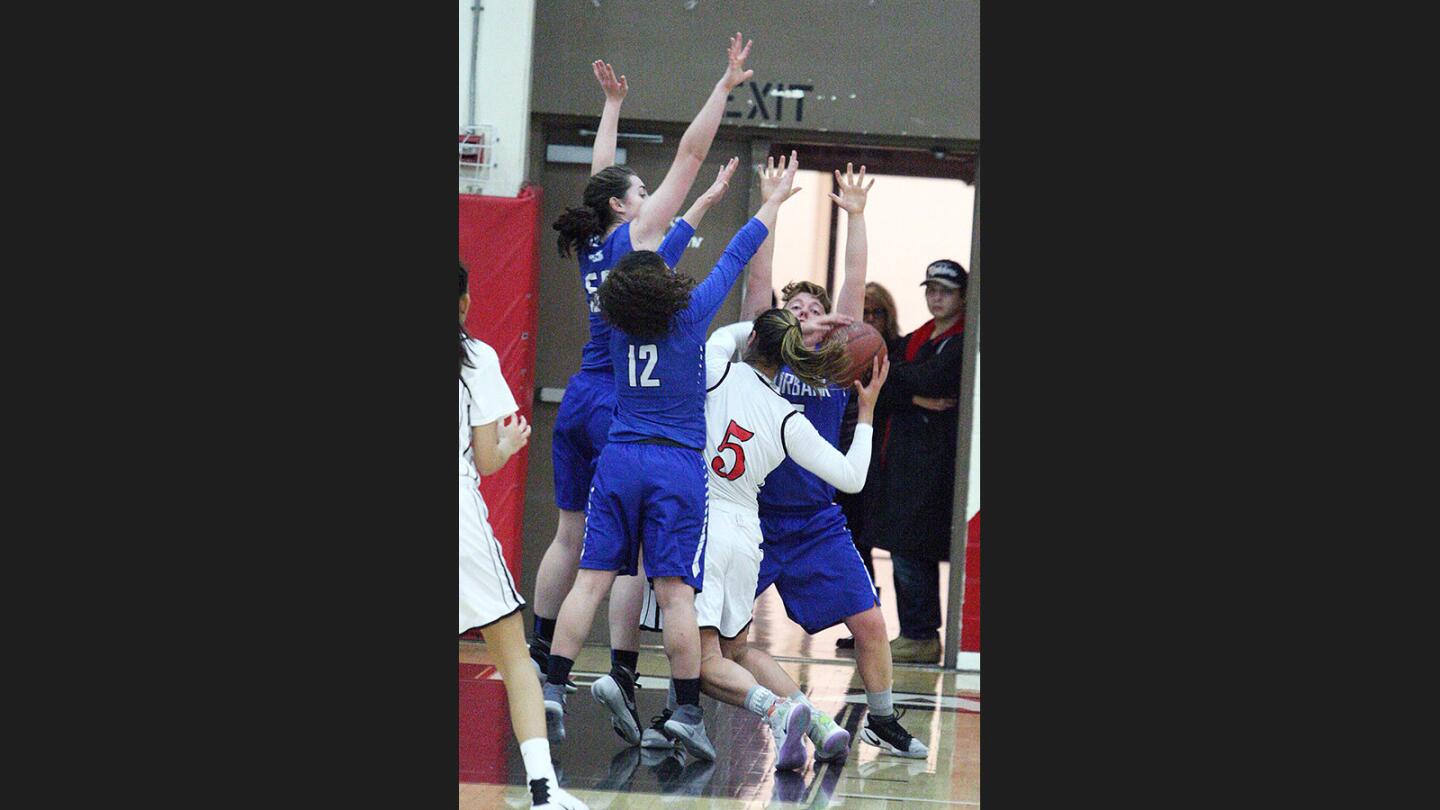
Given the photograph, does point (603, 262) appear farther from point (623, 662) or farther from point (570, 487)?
point (623, 662)

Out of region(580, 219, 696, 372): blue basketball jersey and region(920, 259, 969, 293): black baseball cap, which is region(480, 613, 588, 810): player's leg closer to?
→ region(580, 219, 696, 372): blue basketball jersey

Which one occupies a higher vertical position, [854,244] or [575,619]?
[854,244]

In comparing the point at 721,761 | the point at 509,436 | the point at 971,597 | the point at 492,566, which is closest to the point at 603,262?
the point at 509,436

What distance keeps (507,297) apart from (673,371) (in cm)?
142

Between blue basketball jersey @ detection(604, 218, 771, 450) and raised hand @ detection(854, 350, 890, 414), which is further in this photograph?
raised hand @ detection(854, 350, 890, 414)

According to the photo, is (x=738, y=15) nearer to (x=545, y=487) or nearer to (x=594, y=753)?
(x=545, y=487)

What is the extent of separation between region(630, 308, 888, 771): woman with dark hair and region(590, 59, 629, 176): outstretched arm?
2.59ft

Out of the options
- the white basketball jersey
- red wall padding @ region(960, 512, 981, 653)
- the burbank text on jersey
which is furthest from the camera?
red wall padding @ region(960, 512, 981, 653)

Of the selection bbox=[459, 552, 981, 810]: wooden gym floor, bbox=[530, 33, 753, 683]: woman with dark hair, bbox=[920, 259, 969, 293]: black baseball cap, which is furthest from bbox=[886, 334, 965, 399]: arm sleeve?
bbox=[530, 33, 753, 683]: woman with dark hair

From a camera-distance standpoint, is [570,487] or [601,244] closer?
[601,244]

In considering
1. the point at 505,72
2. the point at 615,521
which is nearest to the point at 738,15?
the point at 505,72

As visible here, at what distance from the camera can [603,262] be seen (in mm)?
4742

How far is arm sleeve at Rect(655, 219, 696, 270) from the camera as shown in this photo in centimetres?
443

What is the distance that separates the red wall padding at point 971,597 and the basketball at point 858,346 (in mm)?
1753
